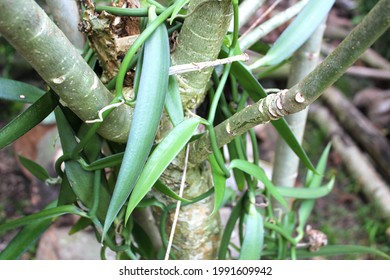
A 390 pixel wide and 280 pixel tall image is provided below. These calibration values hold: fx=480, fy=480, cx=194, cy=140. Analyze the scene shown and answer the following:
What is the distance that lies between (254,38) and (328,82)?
0.89 feet

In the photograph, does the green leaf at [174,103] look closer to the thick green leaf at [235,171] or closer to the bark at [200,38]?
the bark at [200,38]

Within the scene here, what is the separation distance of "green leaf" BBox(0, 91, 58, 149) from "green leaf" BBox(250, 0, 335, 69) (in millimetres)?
236

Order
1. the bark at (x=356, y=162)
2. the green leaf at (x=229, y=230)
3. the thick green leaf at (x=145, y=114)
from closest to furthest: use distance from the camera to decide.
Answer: the thick green leaf at (x=145, y=114)
the green leaf at (x=229, y=230)
the bark at (x=356, y=162)

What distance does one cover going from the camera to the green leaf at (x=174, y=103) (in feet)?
1.54

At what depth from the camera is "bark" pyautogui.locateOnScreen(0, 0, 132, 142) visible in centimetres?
32

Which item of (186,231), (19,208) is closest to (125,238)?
(186,231)

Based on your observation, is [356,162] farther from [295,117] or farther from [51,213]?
[51,213]

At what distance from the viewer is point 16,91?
529 mm

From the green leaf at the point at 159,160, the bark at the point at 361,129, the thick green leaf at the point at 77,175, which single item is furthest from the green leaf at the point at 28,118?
the bark at the point at 361,129

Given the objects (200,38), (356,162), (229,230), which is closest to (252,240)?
(229,230)

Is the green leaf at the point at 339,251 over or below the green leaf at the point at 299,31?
below

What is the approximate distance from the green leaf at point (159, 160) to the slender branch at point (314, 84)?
5 centimetres

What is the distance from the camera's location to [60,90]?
395 millimetres

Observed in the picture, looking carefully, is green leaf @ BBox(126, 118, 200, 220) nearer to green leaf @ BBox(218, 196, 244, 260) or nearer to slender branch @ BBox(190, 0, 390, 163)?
slender branch @ BBox(190, 0, 390, 163)
